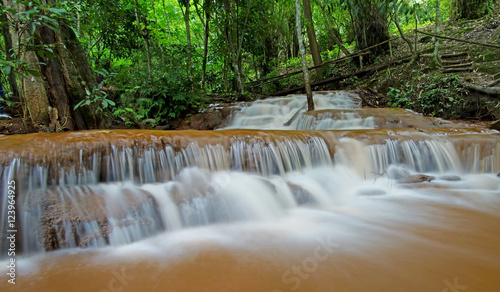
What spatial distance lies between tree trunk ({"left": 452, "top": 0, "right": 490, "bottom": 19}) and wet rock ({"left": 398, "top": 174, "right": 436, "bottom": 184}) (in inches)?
439

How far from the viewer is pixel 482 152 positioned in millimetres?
4457

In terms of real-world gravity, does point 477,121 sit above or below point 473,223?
above

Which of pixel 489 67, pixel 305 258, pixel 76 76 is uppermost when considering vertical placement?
pixel 76 76

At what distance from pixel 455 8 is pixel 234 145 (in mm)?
13722

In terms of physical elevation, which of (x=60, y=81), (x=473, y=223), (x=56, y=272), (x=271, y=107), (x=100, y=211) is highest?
(x=60, y=81)

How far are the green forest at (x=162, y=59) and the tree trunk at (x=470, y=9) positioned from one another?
38 millimetres

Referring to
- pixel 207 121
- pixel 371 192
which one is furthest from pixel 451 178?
pixel 207 121

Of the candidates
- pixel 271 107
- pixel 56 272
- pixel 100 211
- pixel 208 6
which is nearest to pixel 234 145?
pixel 100 211

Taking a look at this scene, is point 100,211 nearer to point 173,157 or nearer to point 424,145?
point 173,157

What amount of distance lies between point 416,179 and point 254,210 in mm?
2691

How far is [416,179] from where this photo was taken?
4.13 metres

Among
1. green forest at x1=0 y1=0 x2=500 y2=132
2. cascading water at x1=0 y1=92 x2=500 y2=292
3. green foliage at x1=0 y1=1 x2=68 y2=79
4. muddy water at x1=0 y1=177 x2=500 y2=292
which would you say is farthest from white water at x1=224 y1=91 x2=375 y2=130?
green foliage at x1=0 y1=1 x2=68 y2=79

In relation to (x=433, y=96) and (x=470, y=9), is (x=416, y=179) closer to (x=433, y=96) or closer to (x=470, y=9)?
(x=433, y=96)

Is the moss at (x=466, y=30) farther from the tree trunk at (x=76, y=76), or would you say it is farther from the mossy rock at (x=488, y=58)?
the tree trunk at (x=76, y=76)
